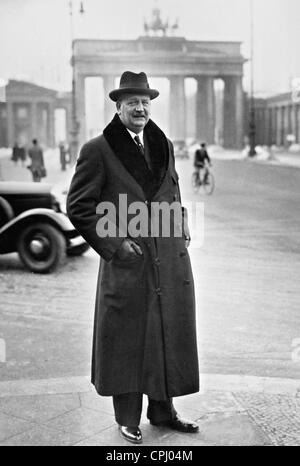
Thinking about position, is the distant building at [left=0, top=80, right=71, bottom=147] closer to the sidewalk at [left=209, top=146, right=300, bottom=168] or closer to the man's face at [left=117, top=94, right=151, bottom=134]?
the sidewalk at [left=209, top=146, right=300, bottom=168]

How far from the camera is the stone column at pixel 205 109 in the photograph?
225 feet

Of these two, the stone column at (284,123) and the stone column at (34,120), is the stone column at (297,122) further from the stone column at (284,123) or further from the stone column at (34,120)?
the stone column at (34,120)

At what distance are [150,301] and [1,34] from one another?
19.4 feet

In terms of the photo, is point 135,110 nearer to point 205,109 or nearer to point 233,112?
point 233,112

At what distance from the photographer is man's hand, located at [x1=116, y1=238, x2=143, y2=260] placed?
3.49 metres

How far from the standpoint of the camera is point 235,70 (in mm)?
61094

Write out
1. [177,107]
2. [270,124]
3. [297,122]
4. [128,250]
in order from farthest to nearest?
[270,124] < [297,122] < [177,107] < [128,250]

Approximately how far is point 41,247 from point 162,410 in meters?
5.44

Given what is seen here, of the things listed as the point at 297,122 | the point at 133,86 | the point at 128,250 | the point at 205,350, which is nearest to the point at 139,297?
the point at 128,250

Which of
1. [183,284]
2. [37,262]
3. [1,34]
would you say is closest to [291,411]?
[183,284]

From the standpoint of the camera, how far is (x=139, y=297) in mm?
3605

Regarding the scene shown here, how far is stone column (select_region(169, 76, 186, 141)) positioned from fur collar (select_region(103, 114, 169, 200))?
58452 mm

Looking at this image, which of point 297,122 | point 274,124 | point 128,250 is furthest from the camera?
point 274,124

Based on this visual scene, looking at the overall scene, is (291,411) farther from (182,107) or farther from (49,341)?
(182,107)
